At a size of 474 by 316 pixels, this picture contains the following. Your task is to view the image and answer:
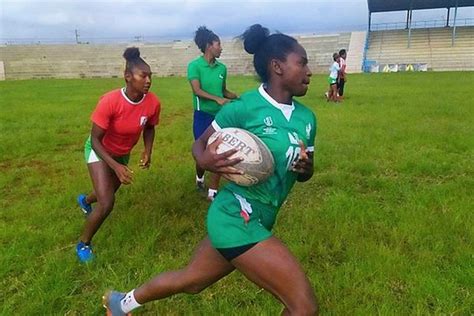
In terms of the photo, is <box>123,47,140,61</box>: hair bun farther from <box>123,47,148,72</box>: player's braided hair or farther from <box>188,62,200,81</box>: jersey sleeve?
<box>188,62,200,81</box>: jersey sleeve

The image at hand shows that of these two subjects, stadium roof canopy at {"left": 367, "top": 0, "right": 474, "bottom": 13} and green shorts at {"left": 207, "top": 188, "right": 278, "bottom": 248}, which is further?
stadium roof canopy at {"left": 367, "top": 0, "right": 474, "bottom": 13}

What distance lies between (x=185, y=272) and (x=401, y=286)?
1896mm

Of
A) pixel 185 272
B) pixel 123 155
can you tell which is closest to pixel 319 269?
pixel 185 272

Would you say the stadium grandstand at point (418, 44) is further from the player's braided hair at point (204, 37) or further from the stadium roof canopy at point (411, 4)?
the player's braided hair at point (204, 37)

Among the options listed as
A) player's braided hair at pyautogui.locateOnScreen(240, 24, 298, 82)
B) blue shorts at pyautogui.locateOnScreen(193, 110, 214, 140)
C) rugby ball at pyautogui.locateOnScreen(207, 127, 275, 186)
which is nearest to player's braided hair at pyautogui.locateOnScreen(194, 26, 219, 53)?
blue shorts at pyautogui.locateOnScreen(193, 110, 214, 140)

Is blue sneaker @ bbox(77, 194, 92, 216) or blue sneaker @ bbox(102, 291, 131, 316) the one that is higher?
blue sneaker @ bbox(102, 291, 131, 316)

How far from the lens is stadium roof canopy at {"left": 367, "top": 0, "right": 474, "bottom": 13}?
4328 centimetres

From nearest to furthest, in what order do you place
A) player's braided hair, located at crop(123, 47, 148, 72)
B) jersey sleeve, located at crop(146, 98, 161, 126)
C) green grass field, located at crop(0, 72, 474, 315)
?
green grass field, located at crop(0, 72, 474, 315)
player's braided hair, located at crop(123, 47, 148, 72)
jersey sleeve, located at crop(146, 98, 161, 126)

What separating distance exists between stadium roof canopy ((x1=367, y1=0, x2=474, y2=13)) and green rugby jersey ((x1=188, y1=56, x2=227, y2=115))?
1658 inches

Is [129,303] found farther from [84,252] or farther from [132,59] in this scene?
[132,59]

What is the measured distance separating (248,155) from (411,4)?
47216 millimetres

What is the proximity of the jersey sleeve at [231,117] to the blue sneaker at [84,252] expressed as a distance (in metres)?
2.18

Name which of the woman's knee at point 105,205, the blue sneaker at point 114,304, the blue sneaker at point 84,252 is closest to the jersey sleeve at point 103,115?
the woman's knee at point 105,205

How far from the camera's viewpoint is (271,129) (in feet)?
8.62
